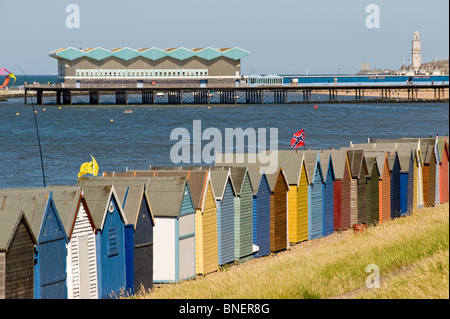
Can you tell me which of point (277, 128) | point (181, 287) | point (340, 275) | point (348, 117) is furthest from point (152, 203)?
point (348, 117)

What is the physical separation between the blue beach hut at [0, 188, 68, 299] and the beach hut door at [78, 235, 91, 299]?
449 millimetres

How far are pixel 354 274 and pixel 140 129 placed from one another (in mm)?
78624

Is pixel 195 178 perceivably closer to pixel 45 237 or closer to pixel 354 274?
pixel 45 237

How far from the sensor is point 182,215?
1748cm

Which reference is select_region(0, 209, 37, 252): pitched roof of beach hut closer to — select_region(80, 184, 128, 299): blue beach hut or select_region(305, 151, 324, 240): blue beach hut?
select_region(80, 184, 128, 299): blue beach hut

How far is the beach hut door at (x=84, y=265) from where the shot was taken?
48.1 ft

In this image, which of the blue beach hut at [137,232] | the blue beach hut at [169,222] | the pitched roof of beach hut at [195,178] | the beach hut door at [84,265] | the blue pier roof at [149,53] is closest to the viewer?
the beach hut door at [84,265]

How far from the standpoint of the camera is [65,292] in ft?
46.8

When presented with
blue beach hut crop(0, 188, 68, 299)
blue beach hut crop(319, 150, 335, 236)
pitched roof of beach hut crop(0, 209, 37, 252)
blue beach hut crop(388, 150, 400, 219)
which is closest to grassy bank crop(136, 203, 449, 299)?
blue beach hut crop(0, 188, 68, 299)

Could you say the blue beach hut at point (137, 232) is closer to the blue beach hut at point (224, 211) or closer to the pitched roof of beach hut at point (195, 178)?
the pitched roof of beach hut at point (195, 178)

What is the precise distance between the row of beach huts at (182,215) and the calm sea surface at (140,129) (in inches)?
834

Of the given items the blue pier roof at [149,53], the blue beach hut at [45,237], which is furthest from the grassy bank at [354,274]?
the blue pier roof at [149,53]

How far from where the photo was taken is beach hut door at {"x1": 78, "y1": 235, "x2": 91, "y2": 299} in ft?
→ 48.1
